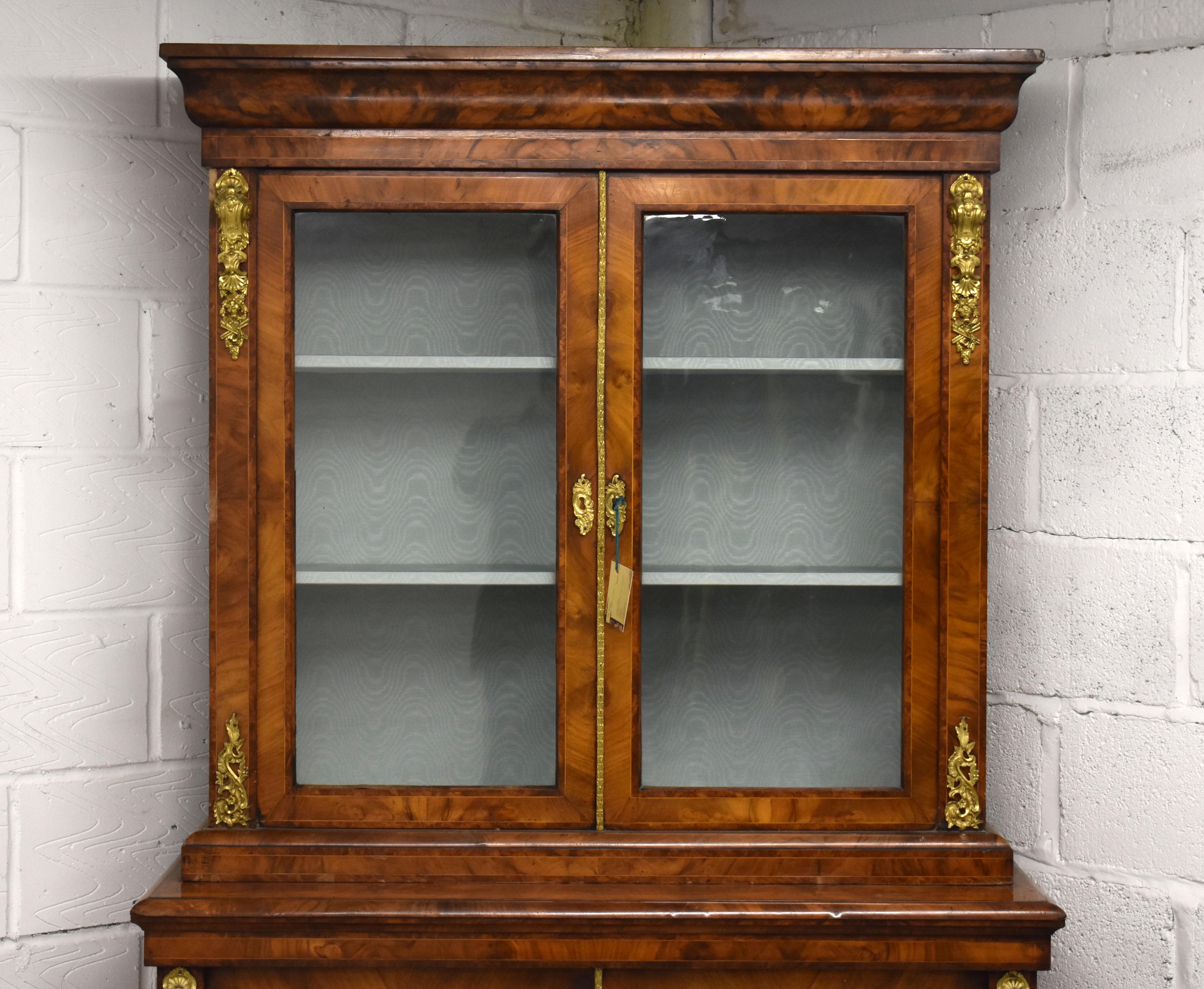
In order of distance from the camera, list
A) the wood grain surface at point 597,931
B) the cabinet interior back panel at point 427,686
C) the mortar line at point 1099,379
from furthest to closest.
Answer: the mortar line at point 1099,379
the cabinet interior back panel at point 427,686
the wood grain surface at point 597,931

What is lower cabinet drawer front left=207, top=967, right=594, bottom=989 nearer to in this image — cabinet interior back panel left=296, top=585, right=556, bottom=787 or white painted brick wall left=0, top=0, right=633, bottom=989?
cabinet interior back panel left=296, top=585, right=556, bottom=787

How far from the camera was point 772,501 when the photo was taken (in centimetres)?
128

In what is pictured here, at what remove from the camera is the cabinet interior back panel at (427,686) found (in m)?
1.24

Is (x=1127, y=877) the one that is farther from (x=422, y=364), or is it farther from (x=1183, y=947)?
(x=422, y=364)

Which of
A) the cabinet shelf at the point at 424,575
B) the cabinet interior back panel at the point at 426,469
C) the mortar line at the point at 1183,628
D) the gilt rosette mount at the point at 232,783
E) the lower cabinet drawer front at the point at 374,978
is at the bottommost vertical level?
the lower cabinet drawer front at the point at 374,978

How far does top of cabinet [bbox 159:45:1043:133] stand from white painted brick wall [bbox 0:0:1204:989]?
0.36 metres

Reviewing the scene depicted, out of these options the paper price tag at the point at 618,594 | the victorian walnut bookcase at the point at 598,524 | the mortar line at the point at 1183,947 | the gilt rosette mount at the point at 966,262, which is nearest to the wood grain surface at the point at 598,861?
the victorian walnut bookcase at the point at 598,524

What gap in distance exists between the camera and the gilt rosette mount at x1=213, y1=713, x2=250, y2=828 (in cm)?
120

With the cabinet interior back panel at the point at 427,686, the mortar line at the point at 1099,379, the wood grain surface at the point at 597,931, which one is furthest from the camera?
the mortar line at the point at 1099,379

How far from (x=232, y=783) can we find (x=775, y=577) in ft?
2.43

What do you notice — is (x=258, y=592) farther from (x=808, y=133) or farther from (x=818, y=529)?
(x=808, y=133)

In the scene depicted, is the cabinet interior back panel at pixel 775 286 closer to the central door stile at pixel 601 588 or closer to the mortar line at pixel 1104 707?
the central door stile at pixel 601 588

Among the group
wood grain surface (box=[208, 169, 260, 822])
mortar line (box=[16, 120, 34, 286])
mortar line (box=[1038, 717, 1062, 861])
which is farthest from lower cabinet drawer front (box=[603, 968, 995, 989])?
mortar line (box=[16, 120, 34, 286])

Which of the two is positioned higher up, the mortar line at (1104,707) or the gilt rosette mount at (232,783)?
the mortar line at (1104,707)
